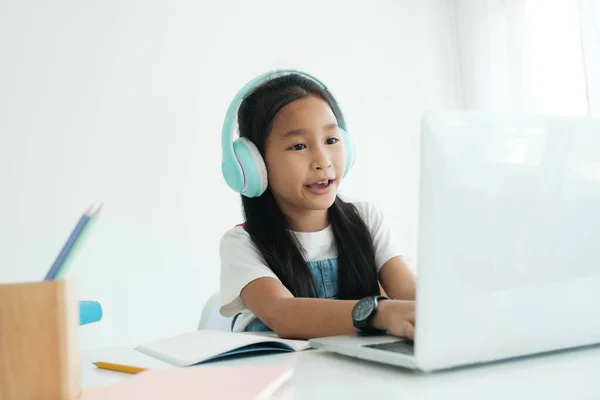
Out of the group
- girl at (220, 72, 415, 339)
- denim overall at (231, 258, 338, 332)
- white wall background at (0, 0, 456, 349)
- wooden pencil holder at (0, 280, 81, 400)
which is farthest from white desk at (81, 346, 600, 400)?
white wall background at (0, 0, 456, 349)

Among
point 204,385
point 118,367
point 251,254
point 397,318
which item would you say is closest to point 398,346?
point 397,318

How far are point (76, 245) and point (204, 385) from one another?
0.17 m

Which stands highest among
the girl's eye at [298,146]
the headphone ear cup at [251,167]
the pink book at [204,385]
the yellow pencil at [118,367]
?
the girl's eye at [298,146]

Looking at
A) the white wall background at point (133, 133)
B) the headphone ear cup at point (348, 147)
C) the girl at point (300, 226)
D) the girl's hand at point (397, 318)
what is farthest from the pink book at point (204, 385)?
the white wall background at point (133, 133)

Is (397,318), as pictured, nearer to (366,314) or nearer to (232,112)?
(366,314)

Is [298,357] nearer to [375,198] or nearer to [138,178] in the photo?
[138,178]

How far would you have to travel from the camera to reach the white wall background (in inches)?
89.0

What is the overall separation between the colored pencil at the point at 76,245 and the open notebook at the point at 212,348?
0.24 meters

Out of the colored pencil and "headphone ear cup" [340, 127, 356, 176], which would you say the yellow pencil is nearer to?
the colored pencil

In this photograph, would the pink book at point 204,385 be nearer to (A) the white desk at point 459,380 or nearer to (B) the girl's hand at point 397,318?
→ (A) the white desk at point 459,380

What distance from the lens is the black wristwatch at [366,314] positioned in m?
0.79

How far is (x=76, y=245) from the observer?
49 cm

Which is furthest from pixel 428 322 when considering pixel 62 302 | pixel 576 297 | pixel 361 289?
pixel 361 289

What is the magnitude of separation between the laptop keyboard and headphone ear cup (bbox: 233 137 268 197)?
634 millimetres
